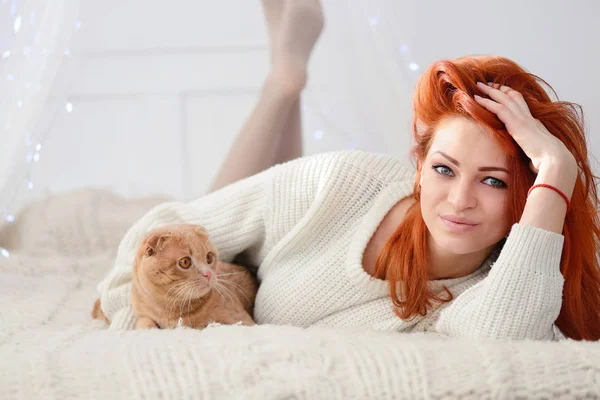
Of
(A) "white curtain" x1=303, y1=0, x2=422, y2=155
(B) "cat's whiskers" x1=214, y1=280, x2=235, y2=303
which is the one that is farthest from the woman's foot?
(B) "cat's whiskers" x1=214, y1=280, x2=235, y2=303

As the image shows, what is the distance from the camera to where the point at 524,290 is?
130 cm

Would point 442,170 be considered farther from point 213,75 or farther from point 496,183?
point 213,75

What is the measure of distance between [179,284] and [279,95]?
1036 mm

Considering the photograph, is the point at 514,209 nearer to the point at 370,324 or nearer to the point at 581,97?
the point at 370,324

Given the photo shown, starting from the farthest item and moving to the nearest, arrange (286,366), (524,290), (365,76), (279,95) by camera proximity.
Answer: (365,76), (279,95), (524,290), (286,366)

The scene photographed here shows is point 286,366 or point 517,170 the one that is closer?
point 286,366

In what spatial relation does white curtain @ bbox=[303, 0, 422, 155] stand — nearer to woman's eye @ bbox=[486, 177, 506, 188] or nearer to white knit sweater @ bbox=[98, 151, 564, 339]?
white knit sweater @ bbox=[98, 151, 564, 339]

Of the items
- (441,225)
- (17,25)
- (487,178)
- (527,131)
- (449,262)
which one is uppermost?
(17,25)

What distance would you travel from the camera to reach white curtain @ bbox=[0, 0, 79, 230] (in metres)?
1.70

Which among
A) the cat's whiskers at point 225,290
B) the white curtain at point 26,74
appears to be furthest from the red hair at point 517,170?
the white curtain at point 26,74

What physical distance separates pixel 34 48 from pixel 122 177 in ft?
4.16

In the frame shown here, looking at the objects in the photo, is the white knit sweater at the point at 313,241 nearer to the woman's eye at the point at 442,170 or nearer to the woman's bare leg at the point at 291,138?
the woman's eye at the point at 442,170

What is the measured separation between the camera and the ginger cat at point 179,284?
1.39m

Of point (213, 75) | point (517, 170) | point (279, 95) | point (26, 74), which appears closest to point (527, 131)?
point (517, 170)
